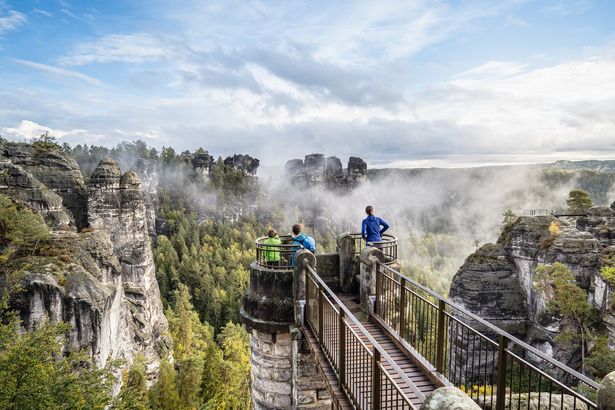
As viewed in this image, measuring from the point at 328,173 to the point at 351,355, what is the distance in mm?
125110

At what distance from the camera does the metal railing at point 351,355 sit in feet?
15.8

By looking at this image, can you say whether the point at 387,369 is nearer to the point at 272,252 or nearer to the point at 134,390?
the point at 272,252

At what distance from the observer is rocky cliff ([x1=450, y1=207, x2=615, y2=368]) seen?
27.6 metres

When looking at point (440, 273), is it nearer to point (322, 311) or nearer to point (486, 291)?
point (486, 291)

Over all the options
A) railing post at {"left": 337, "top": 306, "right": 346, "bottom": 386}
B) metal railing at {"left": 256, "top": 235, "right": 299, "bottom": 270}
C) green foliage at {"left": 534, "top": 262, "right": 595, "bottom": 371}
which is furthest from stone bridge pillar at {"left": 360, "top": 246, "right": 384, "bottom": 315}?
green foliage at {"left": 534, "top": 262, "right": 595, "bottom": 371}

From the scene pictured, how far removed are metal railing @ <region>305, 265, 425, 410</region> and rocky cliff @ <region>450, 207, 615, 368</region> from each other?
2622cm

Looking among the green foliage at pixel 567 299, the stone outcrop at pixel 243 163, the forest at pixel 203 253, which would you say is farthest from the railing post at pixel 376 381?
the stone outcrop at pixel 243 163

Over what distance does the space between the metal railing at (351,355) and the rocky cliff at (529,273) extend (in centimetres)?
2622

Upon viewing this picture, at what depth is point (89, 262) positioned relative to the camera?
21516 mm

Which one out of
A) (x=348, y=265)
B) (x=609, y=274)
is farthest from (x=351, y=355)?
(x=609, y=274)

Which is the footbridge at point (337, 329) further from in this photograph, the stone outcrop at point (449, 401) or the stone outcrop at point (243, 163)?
the stone outcrop at point (243, 163)

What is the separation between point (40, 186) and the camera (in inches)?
1108

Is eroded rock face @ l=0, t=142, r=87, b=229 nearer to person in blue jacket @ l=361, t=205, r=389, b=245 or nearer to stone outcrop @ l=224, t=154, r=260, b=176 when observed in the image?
person in blue jacket @ l=361, t=205, r=389, b=245

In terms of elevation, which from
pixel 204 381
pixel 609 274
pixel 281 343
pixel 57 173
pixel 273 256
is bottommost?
pixel 204 381
